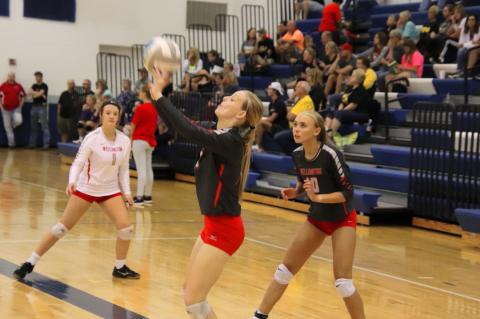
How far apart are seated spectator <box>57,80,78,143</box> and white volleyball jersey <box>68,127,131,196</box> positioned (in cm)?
1639

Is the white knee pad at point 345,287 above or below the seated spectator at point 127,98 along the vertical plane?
below

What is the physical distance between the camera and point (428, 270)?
32.6ft

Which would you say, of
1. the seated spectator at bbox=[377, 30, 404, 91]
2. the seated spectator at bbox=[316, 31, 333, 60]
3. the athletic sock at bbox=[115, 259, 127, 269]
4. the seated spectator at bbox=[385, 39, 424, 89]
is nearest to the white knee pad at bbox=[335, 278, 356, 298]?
the athletic sock at bbox=[115, 259, 127, 269]

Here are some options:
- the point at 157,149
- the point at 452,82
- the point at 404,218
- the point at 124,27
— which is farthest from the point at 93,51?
the point at 404,218

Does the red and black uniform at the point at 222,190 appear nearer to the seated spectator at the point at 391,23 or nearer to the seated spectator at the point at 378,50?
the seated spectator at the point at 378,50

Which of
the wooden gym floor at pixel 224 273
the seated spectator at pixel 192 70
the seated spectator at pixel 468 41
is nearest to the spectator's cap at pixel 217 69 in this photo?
the seated spectator at pixel 192 70

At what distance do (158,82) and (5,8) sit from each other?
21821 mm

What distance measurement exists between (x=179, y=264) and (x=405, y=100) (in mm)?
8182

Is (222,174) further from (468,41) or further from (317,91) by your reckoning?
(468,41)

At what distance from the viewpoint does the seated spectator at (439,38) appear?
1783cm

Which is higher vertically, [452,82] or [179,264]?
[452,82]

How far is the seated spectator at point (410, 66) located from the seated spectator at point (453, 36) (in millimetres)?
807

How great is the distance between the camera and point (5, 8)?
25.4 meters

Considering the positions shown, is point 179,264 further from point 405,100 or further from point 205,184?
point 405,100
